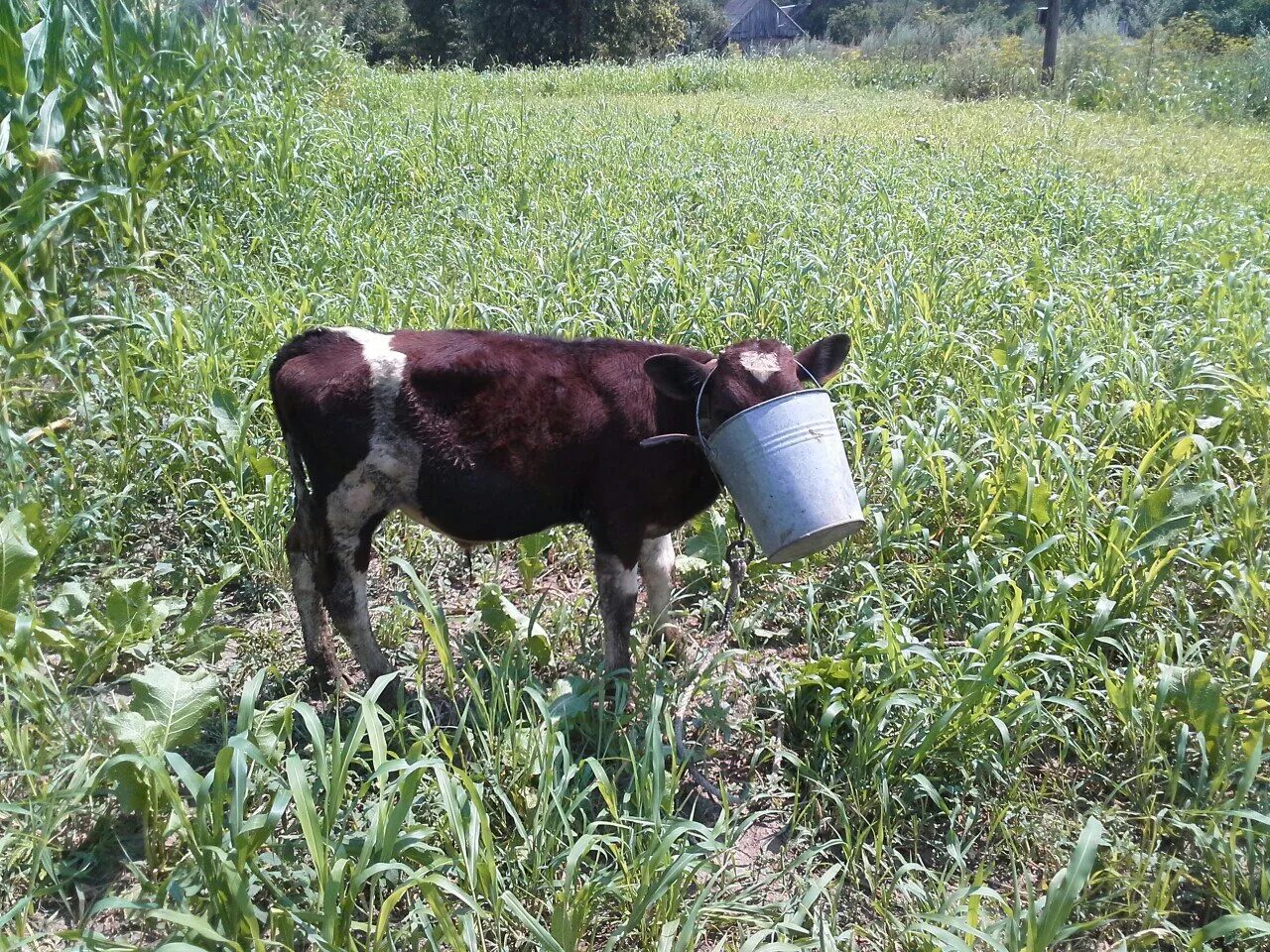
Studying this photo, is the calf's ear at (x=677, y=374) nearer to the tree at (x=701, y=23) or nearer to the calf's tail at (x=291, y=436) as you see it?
the calf's tail at (x=291, y=436)

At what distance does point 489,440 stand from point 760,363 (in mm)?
849

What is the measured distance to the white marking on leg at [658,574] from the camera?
3.26 m

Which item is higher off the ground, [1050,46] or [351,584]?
[1050,46]

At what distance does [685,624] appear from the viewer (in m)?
3.56

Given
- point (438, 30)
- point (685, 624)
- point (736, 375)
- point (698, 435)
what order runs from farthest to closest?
1. point (438, 30)
2. point (685, 624)
3. point (698, 435)
4. point (736, 375)

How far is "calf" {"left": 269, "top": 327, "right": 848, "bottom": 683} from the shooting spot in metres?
2.81

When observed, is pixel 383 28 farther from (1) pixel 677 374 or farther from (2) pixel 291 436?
(1) pixel 677 374

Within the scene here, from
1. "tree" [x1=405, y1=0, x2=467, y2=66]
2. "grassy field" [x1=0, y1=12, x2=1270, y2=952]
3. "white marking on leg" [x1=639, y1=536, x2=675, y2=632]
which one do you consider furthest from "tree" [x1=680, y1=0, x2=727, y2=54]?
"white marking on leg" [x1=639, y1=536, x2=675, y2=632]

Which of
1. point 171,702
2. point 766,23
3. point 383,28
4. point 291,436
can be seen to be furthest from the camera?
point 766,23

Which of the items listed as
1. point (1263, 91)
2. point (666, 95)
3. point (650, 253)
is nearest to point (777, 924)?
point (650, 253)

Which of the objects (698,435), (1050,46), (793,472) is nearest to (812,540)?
(793,472)

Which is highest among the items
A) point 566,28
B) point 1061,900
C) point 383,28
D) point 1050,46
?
point 383,28

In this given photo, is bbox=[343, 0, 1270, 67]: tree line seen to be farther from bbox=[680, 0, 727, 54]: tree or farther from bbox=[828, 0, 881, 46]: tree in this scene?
bbox=[828, 0, 881, 46]: tree

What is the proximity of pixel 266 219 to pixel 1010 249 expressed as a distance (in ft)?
16.7
